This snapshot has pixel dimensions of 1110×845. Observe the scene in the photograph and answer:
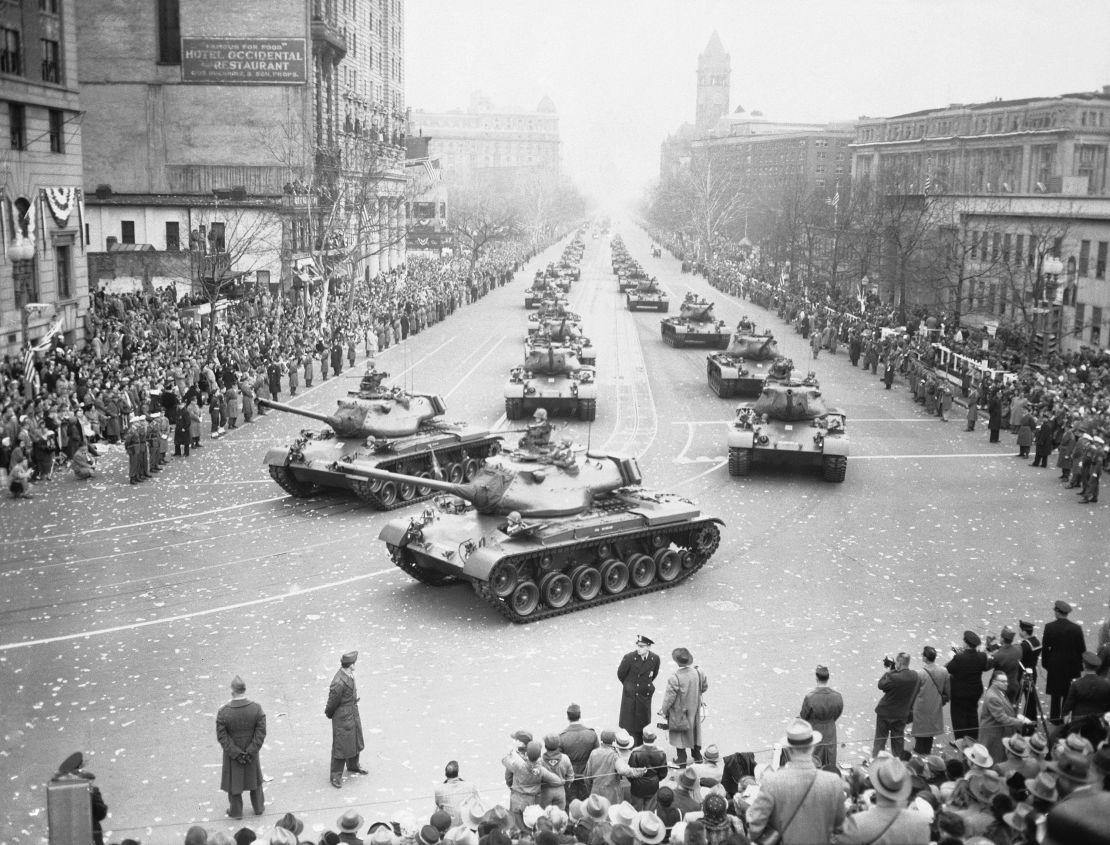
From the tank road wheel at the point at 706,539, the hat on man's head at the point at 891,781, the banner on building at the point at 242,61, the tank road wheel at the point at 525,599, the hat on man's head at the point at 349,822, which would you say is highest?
the banner on building at the point at 242,61

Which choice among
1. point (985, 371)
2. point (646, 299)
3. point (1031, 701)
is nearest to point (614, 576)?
point (1031, 701)

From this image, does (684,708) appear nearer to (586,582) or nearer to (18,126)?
(586,582)

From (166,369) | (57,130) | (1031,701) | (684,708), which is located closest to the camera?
(684,708)

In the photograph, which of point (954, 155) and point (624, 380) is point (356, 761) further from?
point (954, 155)

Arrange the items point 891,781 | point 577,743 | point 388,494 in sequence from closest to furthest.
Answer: point 891,781
point 577,743
point 388,494

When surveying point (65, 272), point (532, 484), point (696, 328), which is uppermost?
point (65, 272)

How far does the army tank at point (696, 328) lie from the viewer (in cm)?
4712

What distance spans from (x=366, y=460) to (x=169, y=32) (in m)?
44.1

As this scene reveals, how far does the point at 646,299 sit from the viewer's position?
62.7 m

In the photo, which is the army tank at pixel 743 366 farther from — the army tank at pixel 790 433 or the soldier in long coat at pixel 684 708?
the soldier in long coat at pixel 684 708

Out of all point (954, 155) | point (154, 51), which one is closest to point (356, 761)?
point (154, 51)

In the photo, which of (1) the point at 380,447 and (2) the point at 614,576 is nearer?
(2) the point at 614,576

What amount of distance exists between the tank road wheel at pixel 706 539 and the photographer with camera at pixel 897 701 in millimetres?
6451

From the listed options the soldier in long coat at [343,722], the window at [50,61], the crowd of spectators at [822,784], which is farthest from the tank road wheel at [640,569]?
the window at [50,61]
